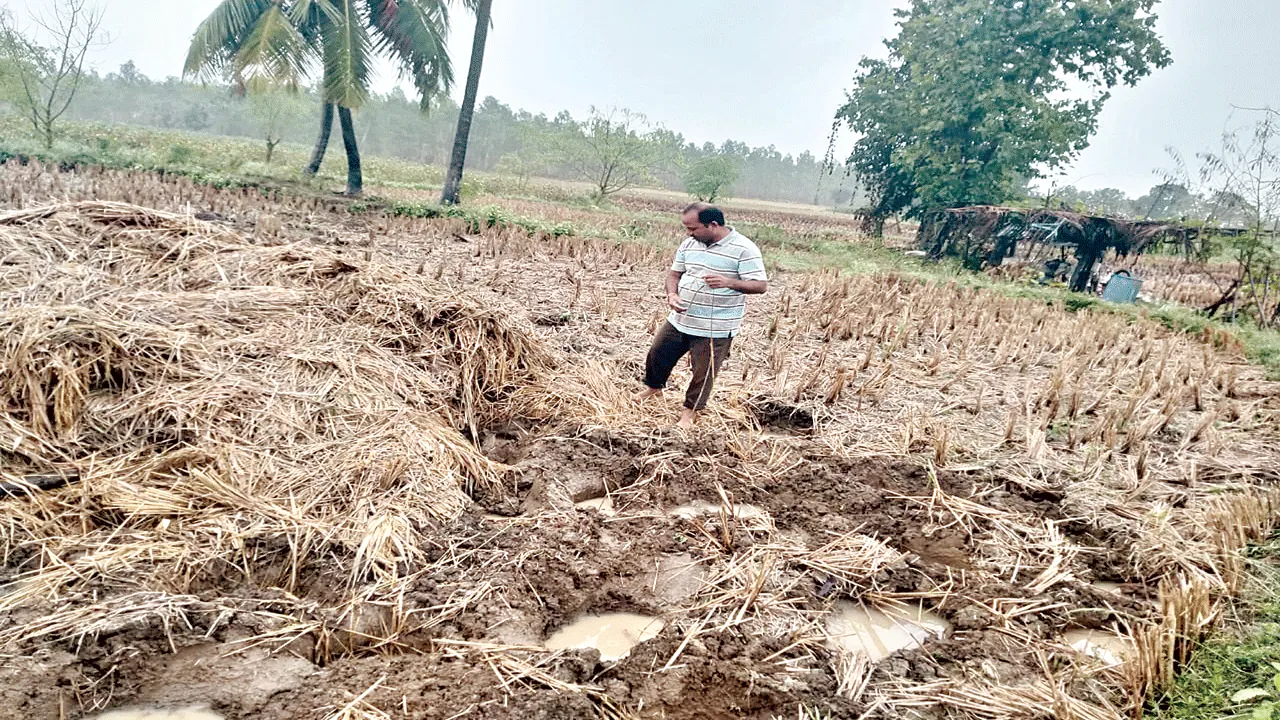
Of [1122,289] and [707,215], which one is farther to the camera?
[1122,289]

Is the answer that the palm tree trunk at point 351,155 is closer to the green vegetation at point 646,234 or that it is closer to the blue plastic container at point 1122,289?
the green vegetation at point 646,234

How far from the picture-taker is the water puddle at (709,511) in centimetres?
319

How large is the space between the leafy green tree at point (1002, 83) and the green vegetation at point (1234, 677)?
18740 mm

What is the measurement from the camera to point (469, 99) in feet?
48.2

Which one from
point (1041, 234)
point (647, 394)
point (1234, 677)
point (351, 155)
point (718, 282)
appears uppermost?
point (1041, 234)

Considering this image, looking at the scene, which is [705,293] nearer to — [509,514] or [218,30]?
[509,514]

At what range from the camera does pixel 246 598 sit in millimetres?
2252

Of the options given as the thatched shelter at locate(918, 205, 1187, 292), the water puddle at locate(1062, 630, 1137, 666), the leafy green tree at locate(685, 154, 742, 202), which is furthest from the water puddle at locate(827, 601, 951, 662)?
the leafy green tree at locate(685, 154, 742, 202)

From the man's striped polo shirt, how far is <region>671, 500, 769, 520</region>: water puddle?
1.08m

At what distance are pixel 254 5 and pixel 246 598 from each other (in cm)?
1518

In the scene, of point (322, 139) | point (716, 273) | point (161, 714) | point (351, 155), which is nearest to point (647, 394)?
point (716, 273)

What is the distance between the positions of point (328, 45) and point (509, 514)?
1348cm

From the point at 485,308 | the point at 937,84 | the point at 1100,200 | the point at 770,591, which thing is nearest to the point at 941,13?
the point at 937,84

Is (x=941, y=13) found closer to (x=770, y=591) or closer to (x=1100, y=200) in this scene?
(x=770, y=591)
